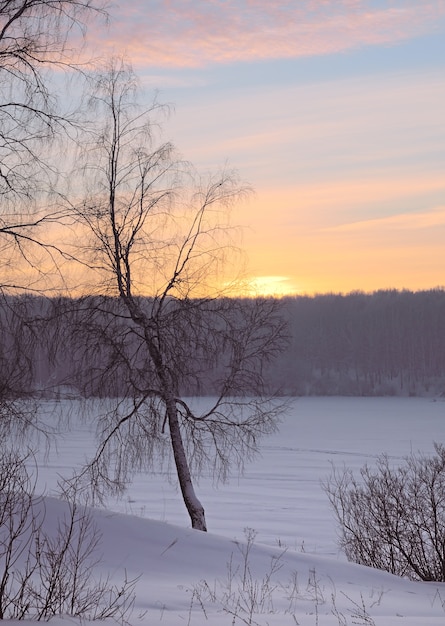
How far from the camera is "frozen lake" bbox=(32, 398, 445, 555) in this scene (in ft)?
72.6

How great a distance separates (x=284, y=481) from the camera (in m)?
31.7

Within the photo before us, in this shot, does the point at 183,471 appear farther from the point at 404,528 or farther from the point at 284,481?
the point at 284,481

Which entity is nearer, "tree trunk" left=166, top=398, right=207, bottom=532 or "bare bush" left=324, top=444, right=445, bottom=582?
"bare bush" left=324, top=444, right=445, bottom=582

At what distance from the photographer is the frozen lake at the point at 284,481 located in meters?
22.1

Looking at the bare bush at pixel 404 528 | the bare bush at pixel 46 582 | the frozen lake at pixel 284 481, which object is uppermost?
the bare bush at pixel 46 582

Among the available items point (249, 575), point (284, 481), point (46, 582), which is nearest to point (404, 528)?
point (249, 575)

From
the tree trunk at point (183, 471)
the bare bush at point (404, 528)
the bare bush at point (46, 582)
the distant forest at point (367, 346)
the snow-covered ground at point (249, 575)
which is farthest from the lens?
the distant forest at point (367, 346)

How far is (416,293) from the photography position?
14575cm

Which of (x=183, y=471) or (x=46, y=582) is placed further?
(x=183, y=471)

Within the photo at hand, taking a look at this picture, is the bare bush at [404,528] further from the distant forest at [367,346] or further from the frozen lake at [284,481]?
the distant forest at [367,346]

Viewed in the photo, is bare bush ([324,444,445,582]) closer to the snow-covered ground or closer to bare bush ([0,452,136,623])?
the snow-covered ground

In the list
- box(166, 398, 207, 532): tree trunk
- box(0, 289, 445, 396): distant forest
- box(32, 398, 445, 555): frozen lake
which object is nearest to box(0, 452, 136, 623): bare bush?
box(32, 398, 445, 555): frozen lake

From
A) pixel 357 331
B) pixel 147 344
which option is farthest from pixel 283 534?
pixel 357 331

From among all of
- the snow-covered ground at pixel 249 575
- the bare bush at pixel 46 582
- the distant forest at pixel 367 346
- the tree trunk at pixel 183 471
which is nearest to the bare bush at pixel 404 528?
the snow-covered ground at pixel 249 575
